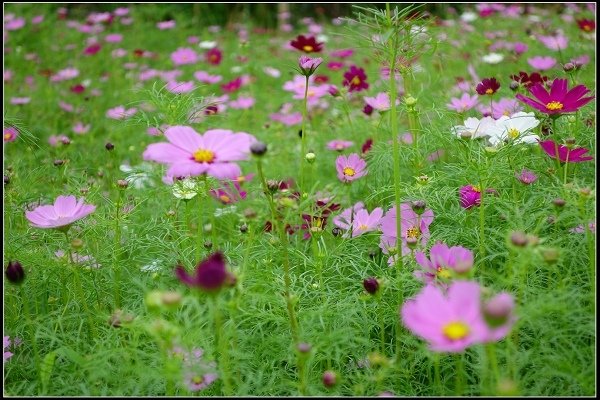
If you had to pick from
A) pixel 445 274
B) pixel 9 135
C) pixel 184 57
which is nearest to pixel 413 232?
pixel 445 274

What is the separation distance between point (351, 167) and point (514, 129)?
40cm

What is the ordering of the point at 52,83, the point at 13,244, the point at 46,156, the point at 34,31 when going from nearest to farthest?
the point at 13,244 → the point at 46,156 → the point at 52,83 → the point at 34,31

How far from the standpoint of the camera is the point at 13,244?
1324mm

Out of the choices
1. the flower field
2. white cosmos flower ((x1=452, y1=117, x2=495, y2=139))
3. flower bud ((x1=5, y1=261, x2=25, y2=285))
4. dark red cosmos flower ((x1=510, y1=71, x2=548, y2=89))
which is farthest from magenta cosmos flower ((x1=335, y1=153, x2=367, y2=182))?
flower bud ((x1=5, y1=261, x2=25, y2=285))

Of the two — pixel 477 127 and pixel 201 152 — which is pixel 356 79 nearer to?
pixel 477 127

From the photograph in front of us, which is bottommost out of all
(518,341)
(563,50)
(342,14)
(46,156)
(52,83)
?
(342,14)

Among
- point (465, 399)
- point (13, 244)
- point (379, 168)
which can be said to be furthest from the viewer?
point (379, 168)

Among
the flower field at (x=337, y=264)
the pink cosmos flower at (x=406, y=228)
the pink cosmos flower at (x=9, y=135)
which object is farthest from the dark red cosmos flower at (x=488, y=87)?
the pink cosmos flower at (x=9, y=135)

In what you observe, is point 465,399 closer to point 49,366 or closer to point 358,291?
point 358,291

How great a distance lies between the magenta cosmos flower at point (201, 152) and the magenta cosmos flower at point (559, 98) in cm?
60

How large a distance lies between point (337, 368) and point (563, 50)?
209 centimetres

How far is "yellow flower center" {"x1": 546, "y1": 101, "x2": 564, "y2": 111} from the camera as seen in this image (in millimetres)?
1179

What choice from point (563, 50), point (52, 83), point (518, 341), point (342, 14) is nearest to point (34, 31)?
point (52, 83)

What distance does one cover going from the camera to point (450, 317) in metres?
0.70
